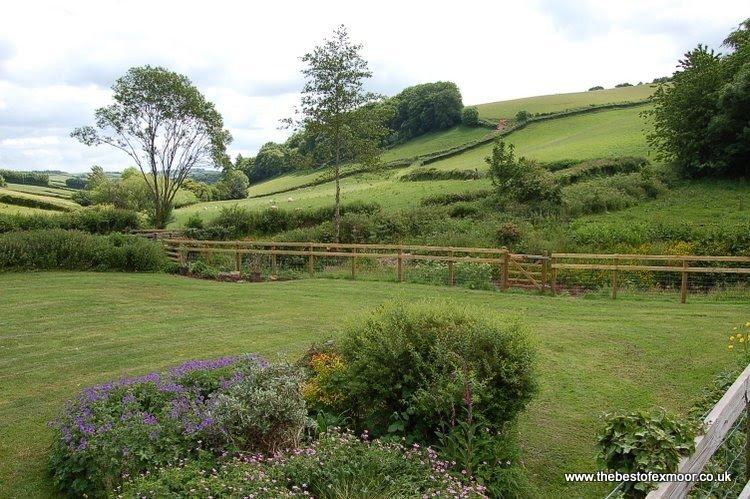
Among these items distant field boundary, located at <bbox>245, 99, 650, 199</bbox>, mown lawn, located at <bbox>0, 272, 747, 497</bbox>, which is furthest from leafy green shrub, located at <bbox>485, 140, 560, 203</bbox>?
distant field boundary, located at <bbox>245, 99, 650, 199</bbox>

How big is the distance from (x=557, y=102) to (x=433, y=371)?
66928 mm

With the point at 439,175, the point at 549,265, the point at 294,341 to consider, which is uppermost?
the point at 439,175

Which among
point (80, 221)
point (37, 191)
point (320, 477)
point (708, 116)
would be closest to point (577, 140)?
point (708, 116)

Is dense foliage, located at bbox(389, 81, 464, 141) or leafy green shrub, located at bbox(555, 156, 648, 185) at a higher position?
dense foliage, located at bbox(389, 81, 464, 141)

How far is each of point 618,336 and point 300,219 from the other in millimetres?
21769

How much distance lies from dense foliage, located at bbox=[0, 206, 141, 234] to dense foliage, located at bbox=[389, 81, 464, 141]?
38357 millimetres

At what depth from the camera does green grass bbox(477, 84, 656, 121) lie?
198ft

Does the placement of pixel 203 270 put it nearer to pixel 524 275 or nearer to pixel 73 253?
pixel 73 253

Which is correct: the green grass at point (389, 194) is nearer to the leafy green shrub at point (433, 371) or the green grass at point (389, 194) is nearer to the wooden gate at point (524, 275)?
the wooden gate at point (524, 275)

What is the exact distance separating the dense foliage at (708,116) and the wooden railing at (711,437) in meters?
25.7

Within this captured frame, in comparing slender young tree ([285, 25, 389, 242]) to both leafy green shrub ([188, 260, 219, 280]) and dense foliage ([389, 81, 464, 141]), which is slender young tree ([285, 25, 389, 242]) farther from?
dense foliage ([389, 81, 464, 141])

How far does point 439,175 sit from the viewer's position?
37.6 meters

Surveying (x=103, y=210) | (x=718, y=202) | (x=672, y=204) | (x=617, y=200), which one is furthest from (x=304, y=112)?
(x=718, y=202)

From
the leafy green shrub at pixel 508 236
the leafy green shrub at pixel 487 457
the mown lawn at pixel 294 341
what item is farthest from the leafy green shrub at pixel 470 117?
the leafy green shrub at pixel 487 457
